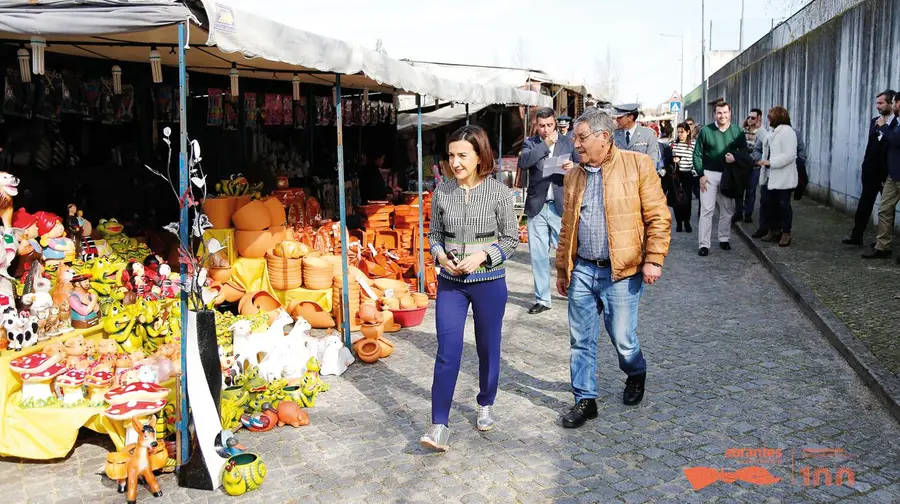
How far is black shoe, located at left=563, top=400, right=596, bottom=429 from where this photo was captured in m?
4.91

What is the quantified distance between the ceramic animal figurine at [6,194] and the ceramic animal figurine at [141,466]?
175cm

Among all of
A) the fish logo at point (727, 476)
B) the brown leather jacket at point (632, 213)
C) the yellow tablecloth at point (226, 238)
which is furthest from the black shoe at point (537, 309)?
the fish logo at point (727, 476)

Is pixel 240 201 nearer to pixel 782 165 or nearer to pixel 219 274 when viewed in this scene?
pixel 219 274

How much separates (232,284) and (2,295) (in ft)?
8.40

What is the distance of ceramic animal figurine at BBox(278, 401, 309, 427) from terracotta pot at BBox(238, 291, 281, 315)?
2.01 m

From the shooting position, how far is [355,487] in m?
4.14

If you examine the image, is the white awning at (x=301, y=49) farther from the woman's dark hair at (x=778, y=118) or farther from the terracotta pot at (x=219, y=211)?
the woman's dark hair at (x=778, y=118)

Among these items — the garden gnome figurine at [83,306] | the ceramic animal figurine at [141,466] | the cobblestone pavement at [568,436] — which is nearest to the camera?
the ceramic animal figurine at [141,466]

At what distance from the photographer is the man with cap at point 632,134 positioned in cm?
796

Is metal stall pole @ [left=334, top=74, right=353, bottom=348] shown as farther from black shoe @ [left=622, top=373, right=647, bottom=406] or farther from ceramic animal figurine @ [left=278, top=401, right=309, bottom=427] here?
black shoe @ [left=622, top=373, right=647, bottom=406]

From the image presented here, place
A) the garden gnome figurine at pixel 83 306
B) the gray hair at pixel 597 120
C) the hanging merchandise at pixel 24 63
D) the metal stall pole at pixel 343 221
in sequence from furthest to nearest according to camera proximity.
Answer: the metal stall pole at pixel 343 221, the hanging merchandise at pixel 24 63, the garden gnome figurine at pixel 83 306, the gray hair at pixel 597 120

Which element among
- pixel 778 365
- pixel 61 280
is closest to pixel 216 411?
pixel 61 280

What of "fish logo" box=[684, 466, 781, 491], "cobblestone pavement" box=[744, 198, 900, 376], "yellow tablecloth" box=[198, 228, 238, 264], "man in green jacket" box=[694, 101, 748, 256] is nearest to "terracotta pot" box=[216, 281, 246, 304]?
"yellow tablecloth" box=[198, 228, 238, 264]

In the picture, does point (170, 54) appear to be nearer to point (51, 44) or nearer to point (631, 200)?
point (51, 44)
